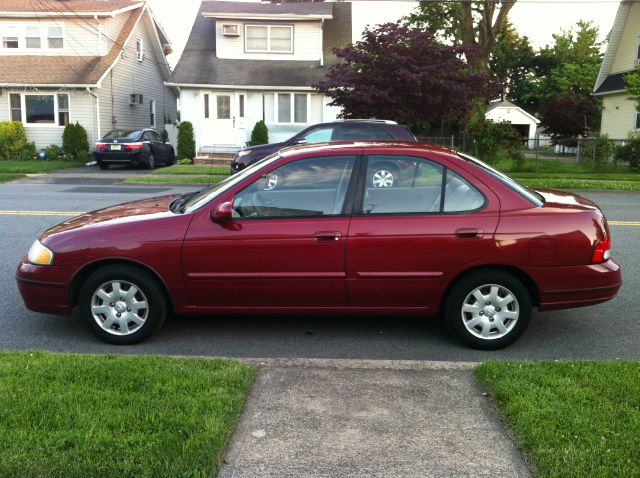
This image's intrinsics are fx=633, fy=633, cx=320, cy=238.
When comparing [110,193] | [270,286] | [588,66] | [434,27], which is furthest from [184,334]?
[588,66]

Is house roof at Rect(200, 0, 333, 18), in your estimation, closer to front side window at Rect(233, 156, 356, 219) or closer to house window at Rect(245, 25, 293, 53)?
house window at Rect(245, 25, 293, 53)

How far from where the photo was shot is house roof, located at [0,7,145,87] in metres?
26.1

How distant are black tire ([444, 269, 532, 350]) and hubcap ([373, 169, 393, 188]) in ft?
3.23

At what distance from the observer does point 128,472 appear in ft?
10.2

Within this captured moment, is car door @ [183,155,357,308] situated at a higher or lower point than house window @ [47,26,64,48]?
lower

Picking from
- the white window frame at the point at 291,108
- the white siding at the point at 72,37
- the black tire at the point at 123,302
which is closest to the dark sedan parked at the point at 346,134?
the black tire at the point at 123,302

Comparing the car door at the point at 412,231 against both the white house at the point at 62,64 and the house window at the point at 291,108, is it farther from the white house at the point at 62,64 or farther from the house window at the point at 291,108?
the white house at the point at 62,64

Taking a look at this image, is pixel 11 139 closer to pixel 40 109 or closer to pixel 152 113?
pixel 40 109

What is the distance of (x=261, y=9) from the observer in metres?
27.7

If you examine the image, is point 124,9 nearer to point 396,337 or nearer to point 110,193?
point 110,193

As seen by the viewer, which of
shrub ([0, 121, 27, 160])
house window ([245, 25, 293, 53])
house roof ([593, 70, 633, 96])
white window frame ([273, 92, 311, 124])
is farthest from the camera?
house roof ([593, 70, 633, 96])

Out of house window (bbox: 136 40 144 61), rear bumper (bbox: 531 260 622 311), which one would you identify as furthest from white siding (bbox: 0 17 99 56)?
rear bumper (bbox: 531 260 622 311)

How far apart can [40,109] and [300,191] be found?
1007 inches

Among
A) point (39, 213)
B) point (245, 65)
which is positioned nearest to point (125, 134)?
point (245, 65)
